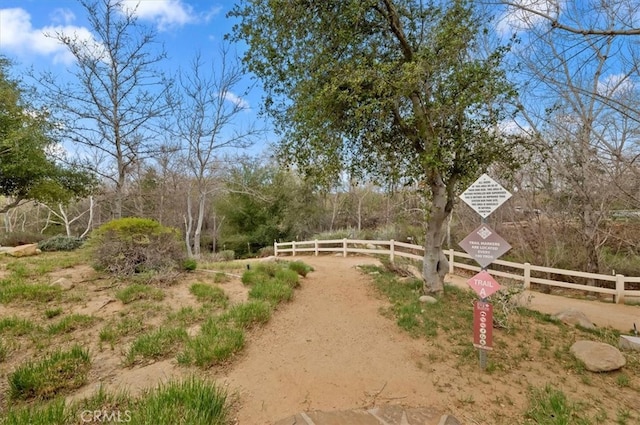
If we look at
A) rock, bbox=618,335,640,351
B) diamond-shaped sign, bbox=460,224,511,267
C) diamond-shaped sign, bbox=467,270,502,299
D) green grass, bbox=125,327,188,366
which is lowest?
rock, bbox=618,335,640,351

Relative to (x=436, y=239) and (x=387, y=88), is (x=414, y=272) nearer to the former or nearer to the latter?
(x=436, y=239)

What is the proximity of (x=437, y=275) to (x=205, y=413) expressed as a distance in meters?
5.13

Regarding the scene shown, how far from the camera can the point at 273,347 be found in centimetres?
398

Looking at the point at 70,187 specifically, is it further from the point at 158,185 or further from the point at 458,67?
Result: the point at 458,67

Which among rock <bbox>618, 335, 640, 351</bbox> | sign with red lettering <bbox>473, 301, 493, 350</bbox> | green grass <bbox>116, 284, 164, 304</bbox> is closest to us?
sign with red lettering <bbox>473, 301, 493, 350</bbox>

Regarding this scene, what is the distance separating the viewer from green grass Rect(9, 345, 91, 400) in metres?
2.64

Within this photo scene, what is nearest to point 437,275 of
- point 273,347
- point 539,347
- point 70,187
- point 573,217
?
point 539,347

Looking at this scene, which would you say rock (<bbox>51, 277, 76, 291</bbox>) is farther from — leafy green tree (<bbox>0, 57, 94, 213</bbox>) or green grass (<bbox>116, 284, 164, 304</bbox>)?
leafy green tree (<bbox>0, 57, 94, 213</bbox>)

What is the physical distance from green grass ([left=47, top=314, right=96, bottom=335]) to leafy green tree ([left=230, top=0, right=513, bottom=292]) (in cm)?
407

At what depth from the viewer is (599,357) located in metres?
3.73

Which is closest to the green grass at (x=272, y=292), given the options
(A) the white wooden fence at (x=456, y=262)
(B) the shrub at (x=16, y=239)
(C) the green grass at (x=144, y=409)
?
(C) the green grass at (x=144, y=409)

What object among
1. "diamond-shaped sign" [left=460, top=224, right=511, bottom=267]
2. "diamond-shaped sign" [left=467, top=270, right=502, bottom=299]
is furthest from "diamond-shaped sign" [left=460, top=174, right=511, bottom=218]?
"diamond-shaped sign" [left=467, top=270, right=502, bottom=299]

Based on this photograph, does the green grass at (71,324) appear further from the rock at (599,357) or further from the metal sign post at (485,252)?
the rock at (599,357)

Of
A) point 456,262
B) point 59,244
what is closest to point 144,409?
point 456,262
